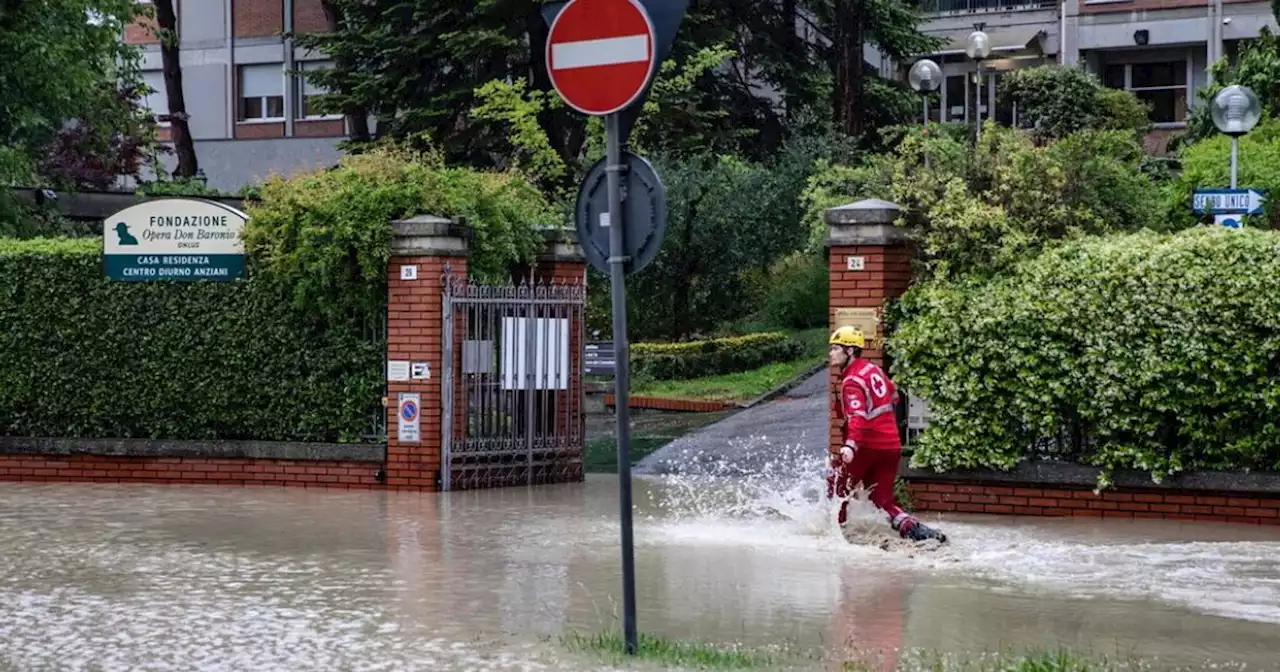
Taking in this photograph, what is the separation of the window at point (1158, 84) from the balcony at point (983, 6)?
10.8ft

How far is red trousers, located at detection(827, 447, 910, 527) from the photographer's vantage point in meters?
13.0

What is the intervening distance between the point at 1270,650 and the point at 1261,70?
23.2 metres

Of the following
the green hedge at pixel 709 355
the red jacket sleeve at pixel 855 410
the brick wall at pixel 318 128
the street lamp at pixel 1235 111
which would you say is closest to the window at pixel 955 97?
the brick wall at pixel 318 128

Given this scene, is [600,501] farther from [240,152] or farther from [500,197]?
[240,152]

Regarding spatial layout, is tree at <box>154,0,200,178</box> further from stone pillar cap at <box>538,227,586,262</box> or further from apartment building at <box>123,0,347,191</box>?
stone pillar cap at <box>538,227,586,262</box>

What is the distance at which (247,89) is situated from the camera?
47906 mm

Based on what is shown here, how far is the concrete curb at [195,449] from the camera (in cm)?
1791

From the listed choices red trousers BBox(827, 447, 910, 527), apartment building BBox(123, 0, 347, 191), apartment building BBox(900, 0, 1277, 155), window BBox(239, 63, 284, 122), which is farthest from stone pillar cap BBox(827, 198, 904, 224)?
window BBox(239, 63, 284, 122)

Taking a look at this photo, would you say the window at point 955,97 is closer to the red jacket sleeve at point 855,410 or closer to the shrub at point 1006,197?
the shrub at point 1006,197

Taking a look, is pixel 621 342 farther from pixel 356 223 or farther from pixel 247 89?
pixel 247 89

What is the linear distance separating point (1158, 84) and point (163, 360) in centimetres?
3683

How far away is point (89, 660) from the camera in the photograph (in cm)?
888

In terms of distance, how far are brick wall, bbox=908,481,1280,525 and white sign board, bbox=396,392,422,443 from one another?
482 centimetres

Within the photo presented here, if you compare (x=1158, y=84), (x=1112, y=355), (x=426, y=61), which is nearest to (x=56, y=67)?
(x=426, y=61)
